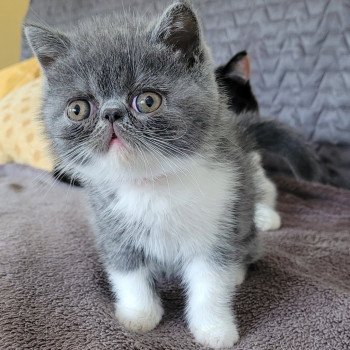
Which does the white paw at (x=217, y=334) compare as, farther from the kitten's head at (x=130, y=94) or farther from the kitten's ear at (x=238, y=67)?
the kitten's ear at (x=238, y=67)

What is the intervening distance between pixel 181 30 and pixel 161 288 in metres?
0.49

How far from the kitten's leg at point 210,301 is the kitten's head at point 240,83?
2.82ft

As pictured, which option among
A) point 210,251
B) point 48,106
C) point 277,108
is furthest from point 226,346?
point 277,108

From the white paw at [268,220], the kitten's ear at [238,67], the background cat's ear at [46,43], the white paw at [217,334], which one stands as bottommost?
the white paw at [268,220]

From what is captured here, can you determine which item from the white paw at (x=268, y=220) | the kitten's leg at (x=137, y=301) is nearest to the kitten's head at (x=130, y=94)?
the kitten's leg at (x=137, y=301)

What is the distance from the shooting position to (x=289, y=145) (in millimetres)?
1386

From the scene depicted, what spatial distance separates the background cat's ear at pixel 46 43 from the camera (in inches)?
31.6

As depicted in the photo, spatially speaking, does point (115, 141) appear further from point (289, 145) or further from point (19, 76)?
point (19, 76)

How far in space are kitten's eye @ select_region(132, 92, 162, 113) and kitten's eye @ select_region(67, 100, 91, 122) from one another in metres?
0.08

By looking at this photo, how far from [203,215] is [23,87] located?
1.27 meters

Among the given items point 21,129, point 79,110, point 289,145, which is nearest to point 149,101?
point 79,110

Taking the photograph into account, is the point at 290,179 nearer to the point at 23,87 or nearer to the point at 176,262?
the point at 176,262

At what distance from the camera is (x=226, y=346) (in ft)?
2.56

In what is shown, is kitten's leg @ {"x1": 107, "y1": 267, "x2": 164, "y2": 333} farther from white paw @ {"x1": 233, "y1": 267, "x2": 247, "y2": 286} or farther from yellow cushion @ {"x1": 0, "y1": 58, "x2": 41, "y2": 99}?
yellow cushion @ {"x1": 0, "y1": 58, "x2": 41, "y2": 99}
